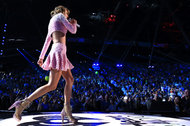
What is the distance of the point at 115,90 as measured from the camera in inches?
375

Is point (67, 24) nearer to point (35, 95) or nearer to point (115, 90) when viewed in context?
point (35, 95)

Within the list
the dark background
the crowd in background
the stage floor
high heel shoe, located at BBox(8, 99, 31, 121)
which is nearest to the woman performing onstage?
high heel shoe, located at BBox(8, 99, 31, 121)

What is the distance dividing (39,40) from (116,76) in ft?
20.1

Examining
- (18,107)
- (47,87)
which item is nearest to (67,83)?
(47,87)

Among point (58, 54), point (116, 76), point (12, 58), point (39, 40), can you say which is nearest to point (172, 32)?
point (116, 76)

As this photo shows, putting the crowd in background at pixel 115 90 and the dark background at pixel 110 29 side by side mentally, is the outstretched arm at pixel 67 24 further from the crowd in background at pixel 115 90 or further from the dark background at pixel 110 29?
the dark background at pixel 110 29

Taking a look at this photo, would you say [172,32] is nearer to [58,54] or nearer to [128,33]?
[128,33]

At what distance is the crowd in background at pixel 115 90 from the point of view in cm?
512

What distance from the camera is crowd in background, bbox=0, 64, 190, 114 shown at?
5.12 m

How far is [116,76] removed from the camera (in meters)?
11.8

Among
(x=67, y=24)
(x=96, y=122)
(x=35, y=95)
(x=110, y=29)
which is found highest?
(x=110, y=29)

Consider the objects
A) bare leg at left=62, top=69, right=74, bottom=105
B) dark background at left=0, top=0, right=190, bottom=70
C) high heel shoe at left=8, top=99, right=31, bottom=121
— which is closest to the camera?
high heel shoe at left=8, top=99, right=31, bottom=121

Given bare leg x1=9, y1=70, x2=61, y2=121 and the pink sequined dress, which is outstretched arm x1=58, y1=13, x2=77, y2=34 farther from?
bare leg x1=9, y1=70, x2=61, y2=121

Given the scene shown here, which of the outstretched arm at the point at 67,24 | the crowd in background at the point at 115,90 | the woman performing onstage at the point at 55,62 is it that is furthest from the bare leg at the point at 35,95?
the crowd in background at the point at 115,90
